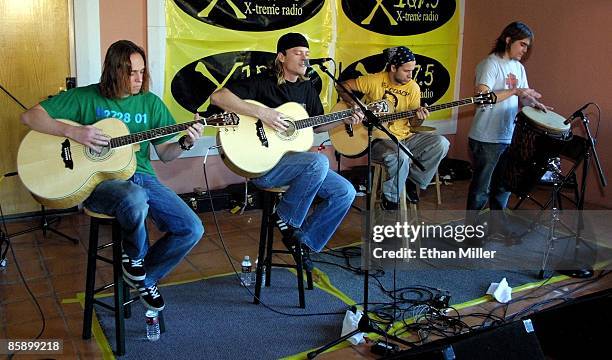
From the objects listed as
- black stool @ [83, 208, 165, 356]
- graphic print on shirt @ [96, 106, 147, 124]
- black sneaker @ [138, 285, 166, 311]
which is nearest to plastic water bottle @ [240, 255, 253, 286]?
black sneaker @ [138, 285, 166, 311]

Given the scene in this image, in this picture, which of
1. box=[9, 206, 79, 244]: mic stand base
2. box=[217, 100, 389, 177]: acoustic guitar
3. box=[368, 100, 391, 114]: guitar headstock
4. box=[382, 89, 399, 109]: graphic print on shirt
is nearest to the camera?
box=[217, 100, 389, 177]: acoustic guitar

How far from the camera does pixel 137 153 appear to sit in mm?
2658

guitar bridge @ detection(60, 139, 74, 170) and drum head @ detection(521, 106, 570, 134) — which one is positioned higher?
drum head @ detection(521, 106, 570, 134)

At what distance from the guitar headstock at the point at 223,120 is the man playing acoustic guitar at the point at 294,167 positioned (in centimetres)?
12

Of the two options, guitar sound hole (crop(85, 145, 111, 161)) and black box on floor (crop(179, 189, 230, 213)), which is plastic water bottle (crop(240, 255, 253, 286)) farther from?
black box on floor (crop(179, 189, 230, 213))

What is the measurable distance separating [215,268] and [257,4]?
217cm

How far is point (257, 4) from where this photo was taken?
4.46m

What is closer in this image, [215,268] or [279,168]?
[279,168]

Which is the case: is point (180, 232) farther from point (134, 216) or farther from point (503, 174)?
point (503, 174)

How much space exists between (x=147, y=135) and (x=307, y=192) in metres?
0.79

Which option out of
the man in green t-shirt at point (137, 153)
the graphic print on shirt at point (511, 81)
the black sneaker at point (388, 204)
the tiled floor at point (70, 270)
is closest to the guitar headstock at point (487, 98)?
the graphic print on shirt at point (511, 81)

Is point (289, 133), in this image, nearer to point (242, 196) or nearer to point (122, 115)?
point (122, 115)

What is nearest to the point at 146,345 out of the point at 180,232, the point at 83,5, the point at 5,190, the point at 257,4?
the point at 180,232

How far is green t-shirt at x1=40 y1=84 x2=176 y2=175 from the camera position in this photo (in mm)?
2480
